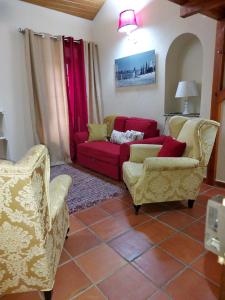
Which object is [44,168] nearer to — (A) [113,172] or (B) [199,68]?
(A) [113,172]

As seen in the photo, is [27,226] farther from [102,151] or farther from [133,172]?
[102,151]

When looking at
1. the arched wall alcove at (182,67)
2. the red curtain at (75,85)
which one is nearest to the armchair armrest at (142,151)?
the arched wall alcove at (182,67)

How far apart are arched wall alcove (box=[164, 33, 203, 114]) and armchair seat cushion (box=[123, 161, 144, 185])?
140 centimetres

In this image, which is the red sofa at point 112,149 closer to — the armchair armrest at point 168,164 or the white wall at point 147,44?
the white wall at point 147,44

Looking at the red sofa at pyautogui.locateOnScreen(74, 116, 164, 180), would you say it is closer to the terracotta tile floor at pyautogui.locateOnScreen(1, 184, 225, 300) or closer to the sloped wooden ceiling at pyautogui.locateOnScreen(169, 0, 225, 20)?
the terracotta tile floor at pyautogui.locateOnScreen(1, 184, 225, 300)

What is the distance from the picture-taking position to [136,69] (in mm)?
3621

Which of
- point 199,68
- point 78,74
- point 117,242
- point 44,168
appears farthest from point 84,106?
point 44,168

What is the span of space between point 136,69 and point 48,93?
160 centimetres

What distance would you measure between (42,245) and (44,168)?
0.39 metres

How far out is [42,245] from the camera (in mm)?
1092

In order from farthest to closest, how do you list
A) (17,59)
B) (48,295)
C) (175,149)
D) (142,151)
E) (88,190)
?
(17,59) → (88,190) → (142,151) → (175,149) → (48,295)

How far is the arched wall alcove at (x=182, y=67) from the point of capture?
10.3 ft

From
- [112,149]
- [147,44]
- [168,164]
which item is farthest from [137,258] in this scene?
[147,44]

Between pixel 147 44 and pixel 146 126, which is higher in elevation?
pixel 147 44
